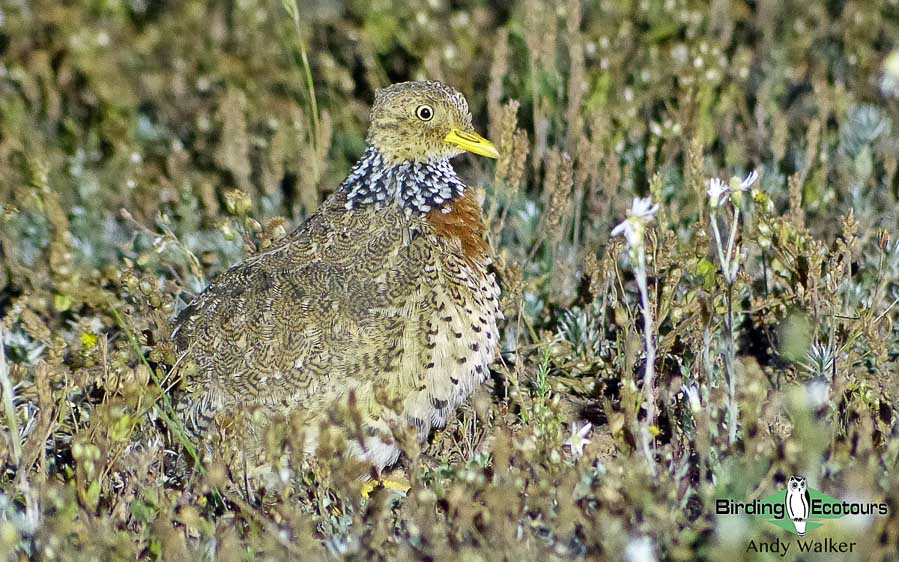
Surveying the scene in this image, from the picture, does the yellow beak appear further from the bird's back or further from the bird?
the bird's back

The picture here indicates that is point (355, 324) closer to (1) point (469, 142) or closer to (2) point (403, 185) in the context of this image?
(2) point (403, 185)

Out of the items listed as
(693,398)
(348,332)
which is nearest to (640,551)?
(693,398)

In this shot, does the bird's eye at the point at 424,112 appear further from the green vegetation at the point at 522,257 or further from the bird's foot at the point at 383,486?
the bird's foot at the point at 383,486

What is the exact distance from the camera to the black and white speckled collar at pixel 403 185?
189 inches

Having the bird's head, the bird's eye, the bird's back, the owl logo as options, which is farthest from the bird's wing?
the owl logo

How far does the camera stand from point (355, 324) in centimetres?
436

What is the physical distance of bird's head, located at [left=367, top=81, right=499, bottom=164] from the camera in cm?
490

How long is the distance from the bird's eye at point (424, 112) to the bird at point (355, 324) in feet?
0.93

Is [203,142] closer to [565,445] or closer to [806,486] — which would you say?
[565,445]

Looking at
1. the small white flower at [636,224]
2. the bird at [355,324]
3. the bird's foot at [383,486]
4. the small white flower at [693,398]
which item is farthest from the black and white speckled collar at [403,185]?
the small white flower at [636,224]

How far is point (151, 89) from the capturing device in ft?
26.5

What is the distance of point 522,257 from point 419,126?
1.40 m

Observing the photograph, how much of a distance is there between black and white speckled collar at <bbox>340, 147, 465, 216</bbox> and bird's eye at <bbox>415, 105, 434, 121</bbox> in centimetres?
19

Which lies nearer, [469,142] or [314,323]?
[314,323]
